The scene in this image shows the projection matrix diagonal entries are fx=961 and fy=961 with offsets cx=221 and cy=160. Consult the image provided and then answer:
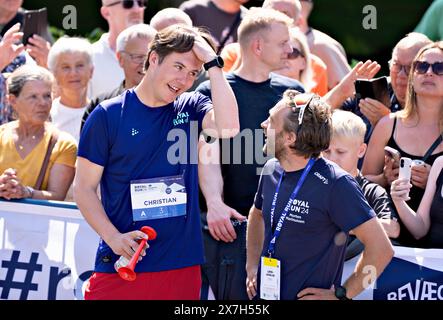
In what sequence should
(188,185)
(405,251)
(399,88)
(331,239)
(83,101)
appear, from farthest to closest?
(83,101) < (399,88) < (405,251) < (188,185) < (331,239)

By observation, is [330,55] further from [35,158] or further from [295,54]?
[35,158]

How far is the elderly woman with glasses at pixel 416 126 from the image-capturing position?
5852mm

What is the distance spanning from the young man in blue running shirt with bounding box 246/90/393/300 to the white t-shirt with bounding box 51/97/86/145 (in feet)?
8.29

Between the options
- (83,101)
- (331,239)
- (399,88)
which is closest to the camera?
(331,239)

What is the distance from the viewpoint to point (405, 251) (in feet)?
17.7

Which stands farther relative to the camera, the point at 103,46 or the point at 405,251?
the point at 103,46

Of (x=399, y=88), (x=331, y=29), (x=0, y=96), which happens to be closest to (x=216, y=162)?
(x=399, y=88)

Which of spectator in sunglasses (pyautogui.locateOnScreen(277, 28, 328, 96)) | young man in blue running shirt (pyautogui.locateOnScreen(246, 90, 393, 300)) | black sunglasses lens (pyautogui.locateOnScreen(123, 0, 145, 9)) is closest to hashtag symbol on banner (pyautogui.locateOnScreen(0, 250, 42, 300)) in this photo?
young man in blue running shirt (pyautogui.locateOnScreen(246, 90, 393, 300))

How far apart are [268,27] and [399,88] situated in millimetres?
1109

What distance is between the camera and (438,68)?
593cm

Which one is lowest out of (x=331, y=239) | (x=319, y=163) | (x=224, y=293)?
(x=224, y=293)

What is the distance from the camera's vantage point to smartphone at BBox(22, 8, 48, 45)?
7.35 meters

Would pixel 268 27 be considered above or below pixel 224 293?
above

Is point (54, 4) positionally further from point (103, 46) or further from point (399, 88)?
point (399, 88)
